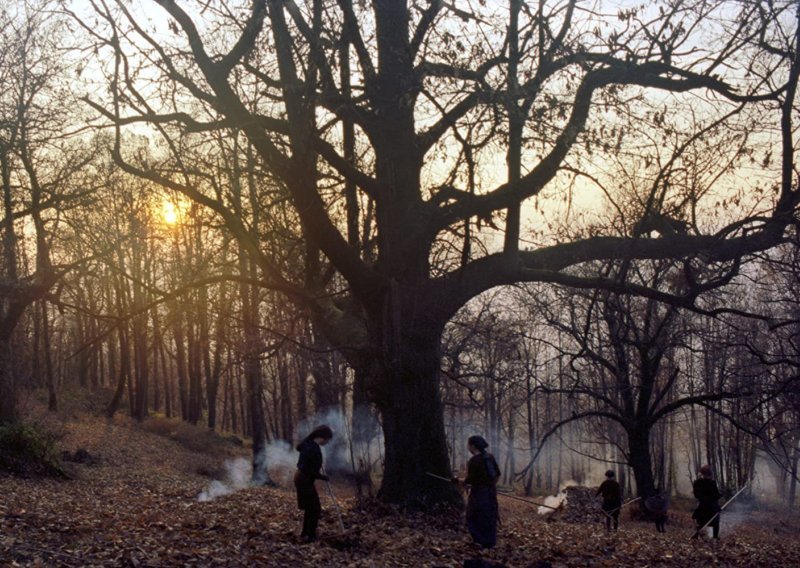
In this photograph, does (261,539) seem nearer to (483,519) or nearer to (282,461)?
(483,519)

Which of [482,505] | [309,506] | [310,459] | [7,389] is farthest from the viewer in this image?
[7,389]

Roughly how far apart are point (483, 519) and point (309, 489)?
2.50 m

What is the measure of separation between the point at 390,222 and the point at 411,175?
2.99 ft

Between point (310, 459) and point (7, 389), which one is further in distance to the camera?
point (7, 389)

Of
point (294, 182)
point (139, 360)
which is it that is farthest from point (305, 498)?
point (139, 360)

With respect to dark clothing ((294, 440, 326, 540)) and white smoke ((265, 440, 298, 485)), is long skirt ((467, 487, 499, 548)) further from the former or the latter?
white smoke ((265, 440, 298, 485))

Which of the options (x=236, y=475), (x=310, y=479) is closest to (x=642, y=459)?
(x=236, y=475)

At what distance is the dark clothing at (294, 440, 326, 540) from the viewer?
1176 centimetres

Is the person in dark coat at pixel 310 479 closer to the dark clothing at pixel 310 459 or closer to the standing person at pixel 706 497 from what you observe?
the dark clothing at pixel 310 459

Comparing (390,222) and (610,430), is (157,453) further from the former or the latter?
(610,430)

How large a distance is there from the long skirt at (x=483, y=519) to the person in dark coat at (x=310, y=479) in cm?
216

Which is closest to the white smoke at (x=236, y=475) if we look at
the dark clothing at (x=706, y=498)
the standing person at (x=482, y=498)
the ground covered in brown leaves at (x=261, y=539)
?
the ground covered in brown leaves at (x=261, y=539)

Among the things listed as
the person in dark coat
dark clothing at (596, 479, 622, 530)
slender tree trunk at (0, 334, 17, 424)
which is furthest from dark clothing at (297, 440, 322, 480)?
slender tree trunk at (0, 334, 17, 424)

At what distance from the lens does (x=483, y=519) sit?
39.1 feet
